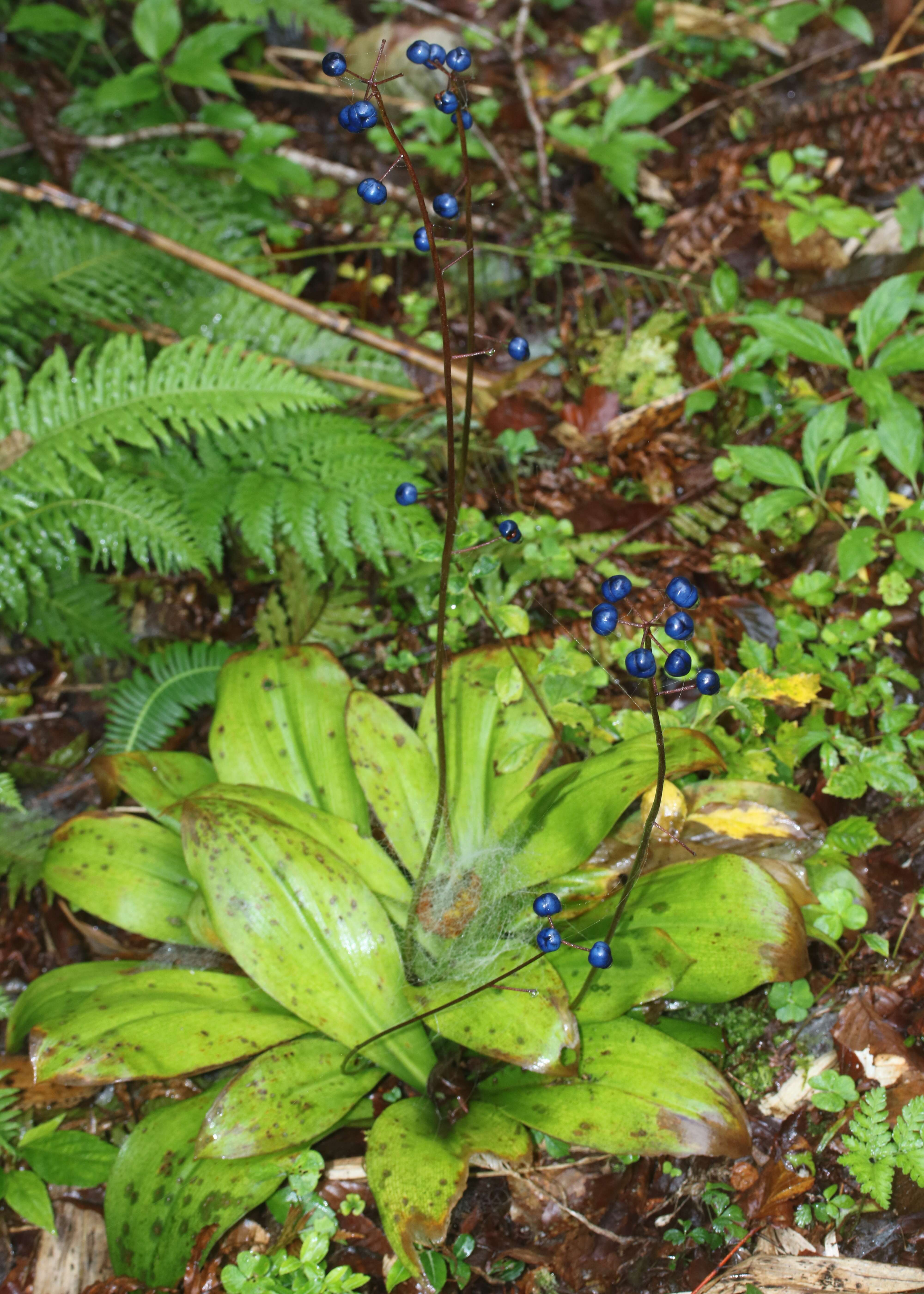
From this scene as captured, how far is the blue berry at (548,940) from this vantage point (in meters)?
1.83

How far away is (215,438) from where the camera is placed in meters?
3.96

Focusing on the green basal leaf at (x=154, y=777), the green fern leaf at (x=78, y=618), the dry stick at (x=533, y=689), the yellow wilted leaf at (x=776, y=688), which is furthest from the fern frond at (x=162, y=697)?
the yellow wilted leaf at (x=776, y=688)

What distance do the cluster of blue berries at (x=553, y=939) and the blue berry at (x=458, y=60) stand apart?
5.81 ft

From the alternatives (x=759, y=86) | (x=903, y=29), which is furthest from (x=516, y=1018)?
(x=903, y=29)

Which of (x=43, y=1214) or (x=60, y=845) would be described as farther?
(x=60, y=845)

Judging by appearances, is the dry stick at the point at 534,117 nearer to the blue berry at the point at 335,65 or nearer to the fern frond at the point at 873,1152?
the blue berry at the point at 335,65

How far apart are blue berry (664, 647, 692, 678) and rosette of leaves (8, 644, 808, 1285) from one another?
2.52 feet

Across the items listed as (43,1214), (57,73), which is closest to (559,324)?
(57,73)

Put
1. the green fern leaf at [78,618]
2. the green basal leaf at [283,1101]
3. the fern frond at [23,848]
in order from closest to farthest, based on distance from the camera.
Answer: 1. the green basal leaf at [283,1101]
2. the fern frond at [23,848]
3. the green fern leaf at [78,618]

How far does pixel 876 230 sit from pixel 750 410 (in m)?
1.20

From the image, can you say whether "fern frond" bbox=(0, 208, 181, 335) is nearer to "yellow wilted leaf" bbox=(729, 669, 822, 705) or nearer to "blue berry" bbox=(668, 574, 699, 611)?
"yellow wilted leaf" bbox=(729, 669, 822, 705)

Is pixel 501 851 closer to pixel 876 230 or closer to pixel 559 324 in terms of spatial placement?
pixel 559 324

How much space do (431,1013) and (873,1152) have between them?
109 cm

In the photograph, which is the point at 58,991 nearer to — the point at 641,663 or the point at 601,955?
the point at 601,955
